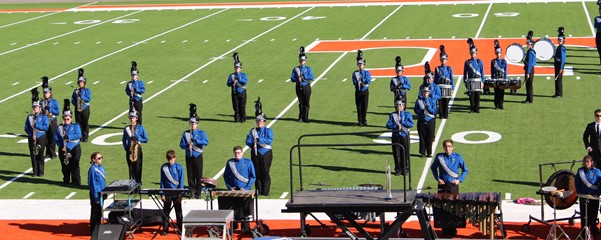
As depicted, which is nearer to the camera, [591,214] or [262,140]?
[591,214]

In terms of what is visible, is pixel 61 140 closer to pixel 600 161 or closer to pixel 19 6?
pixel 600 161

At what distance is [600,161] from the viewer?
69.7 ft

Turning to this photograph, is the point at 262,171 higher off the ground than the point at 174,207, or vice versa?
the point at 174,207

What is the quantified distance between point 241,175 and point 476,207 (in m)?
4.02

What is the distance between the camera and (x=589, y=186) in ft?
58.0

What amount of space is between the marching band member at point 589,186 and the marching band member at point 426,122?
23.1ft

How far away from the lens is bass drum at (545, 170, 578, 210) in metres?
17.6

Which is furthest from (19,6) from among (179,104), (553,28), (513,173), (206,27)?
(513,173)

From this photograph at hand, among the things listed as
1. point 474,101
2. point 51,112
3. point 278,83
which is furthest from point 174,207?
point 278,83

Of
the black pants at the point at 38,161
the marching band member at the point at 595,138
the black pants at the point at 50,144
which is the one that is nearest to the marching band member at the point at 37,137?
the black pants at the point at 38,161

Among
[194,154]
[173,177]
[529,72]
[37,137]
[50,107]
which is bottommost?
[529,72]

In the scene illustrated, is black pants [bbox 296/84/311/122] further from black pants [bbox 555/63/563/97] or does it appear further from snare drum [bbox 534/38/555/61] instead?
snare drum [bbox 534/38/555/61]

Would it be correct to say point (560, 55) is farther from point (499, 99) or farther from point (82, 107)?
point (82, 107)

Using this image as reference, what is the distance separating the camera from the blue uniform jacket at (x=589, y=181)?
17.7m
